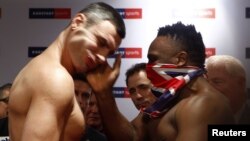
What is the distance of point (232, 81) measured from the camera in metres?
2.24

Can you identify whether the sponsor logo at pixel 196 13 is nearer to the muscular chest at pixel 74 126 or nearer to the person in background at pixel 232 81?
the person in background at pixel 232 81

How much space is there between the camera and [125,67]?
8.14 ft

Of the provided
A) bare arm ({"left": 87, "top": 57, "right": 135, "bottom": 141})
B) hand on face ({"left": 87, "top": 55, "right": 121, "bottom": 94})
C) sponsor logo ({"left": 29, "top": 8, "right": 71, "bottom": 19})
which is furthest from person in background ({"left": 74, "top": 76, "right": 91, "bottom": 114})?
sponsor logo ({"left": 29, "top": 8, "right": 71, "bottom": 19})

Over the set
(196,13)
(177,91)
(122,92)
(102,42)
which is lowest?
(122,92)

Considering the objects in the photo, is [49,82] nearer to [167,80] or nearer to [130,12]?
[167,80]

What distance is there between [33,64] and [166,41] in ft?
2.29

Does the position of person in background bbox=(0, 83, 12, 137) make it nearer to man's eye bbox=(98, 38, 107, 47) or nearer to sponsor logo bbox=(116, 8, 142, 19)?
sponsor logo bbox=(116, 8, 142, 19)

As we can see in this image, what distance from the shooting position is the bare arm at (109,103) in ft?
5.75

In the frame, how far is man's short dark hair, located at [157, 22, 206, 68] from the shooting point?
181 cm

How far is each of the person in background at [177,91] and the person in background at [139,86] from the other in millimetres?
415

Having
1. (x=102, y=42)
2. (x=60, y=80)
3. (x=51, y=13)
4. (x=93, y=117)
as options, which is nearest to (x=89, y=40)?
(x=102, y=42)

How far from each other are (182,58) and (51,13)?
1078 millimetres

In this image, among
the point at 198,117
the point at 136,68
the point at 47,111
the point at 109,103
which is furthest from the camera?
the point at 136,68

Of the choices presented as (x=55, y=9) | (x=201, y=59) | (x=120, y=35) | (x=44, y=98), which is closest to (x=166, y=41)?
(x=201, y=59)
